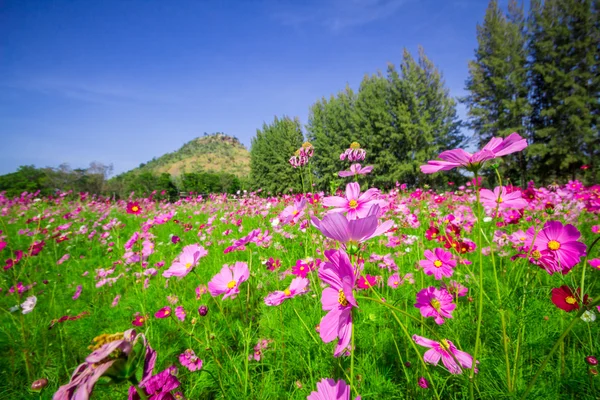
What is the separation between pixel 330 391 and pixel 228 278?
72 centimetres

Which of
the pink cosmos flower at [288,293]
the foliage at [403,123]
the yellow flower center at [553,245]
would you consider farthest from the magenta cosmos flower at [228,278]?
the foliage at [403,123]

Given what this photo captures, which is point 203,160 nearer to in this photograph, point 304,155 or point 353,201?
point 304,155

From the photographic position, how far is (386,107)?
17656mm

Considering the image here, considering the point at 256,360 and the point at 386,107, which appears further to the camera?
the point at 386,107

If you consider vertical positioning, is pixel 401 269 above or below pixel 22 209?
below

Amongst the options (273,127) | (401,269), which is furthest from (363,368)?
(273,127)

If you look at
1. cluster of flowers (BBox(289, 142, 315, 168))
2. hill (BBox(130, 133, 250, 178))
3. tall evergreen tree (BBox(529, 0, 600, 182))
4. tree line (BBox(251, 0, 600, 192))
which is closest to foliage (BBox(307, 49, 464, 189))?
tree line (BBox(251, 0, 600, 192))

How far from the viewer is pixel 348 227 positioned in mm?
545

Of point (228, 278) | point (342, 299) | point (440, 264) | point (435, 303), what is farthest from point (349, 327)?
point (440, 264)

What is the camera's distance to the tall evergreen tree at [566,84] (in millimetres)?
12688

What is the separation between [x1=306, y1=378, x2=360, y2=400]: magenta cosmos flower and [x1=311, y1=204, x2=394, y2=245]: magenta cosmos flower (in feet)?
0.99

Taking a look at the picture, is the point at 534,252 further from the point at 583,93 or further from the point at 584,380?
the point at 583,93

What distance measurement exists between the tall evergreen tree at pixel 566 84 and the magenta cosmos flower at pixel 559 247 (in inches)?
682

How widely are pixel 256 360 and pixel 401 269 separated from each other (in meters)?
1.22
